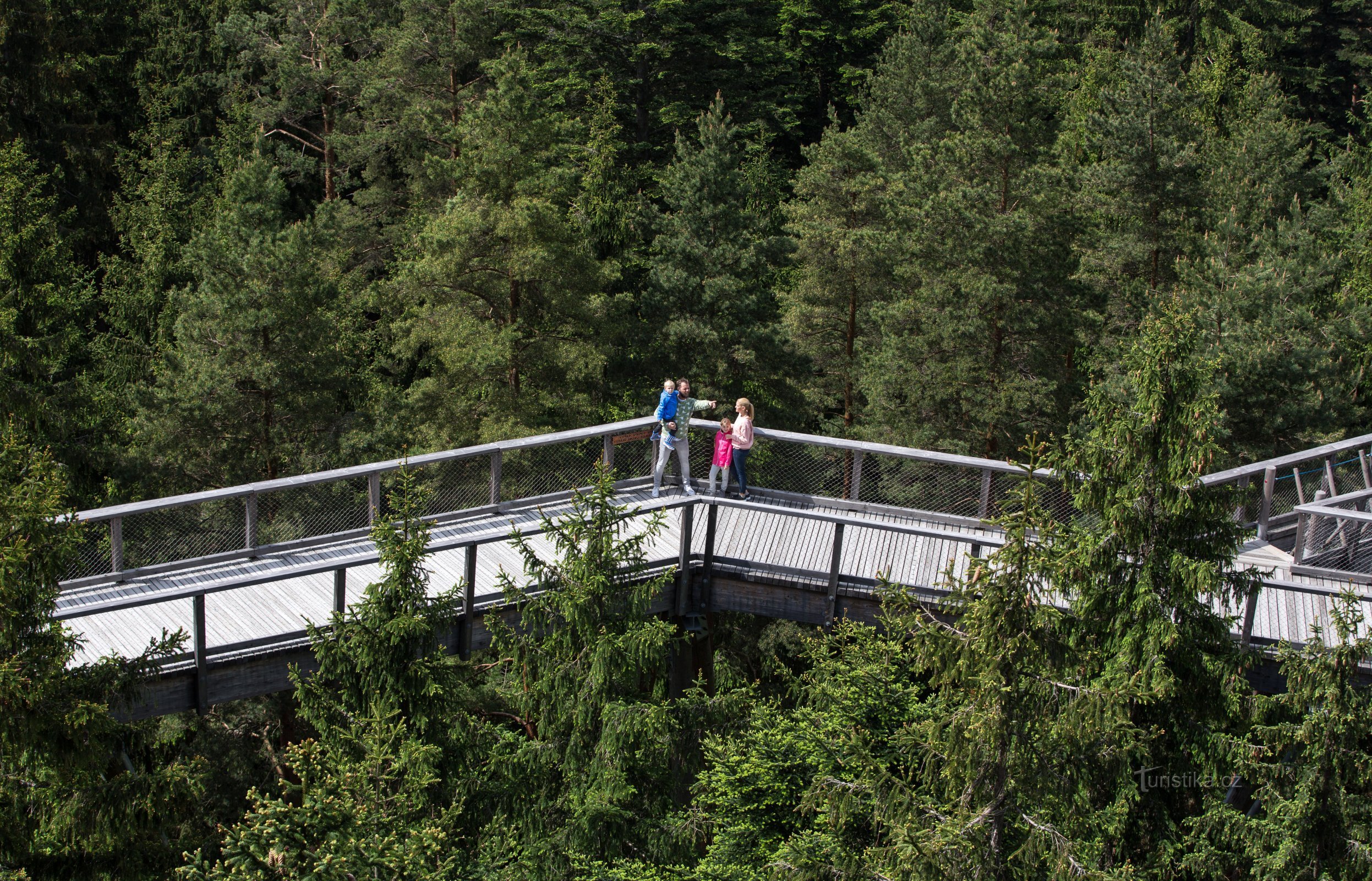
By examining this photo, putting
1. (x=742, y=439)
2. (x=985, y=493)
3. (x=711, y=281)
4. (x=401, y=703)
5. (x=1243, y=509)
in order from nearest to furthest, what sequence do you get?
1. (x=401, y=703)
2. (x=1243, y=509)
3. (x=985, y=493)
4. (x=742, y=439)
5. (x=711, y=281)

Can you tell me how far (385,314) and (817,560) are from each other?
67.8 ft

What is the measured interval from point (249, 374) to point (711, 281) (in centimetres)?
1076

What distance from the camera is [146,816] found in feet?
32.7

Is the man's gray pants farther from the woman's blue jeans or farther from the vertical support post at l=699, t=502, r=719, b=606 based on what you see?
the vertical support post at l=699, t=502, r=719, b=606

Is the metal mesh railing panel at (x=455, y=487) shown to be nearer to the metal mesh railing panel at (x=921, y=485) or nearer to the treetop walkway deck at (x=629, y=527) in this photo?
the treetop walkway deck at (x=629, y=527)

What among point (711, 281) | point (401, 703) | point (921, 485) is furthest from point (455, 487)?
point (711, 281)

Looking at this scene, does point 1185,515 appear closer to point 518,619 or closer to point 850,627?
point 850,627

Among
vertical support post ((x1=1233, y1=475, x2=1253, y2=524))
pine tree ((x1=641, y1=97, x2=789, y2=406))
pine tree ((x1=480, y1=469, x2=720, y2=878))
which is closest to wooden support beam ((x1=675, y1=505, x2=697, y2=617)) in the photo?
pine tree ((x1=480, y1=469, x2=720, y2=878))

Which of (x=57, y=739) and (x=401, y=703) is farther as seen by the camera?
(x=401, y=703)

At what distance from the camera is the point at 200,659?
38.4 feet

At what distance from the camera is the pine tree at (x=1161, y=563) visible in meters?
9.78

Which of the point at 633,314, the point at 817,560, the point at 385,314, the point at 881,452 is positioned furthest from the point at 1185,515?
the point at 385,314

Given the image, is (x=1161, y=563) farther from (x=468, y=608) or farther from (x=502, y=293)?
(x=502, y=293)

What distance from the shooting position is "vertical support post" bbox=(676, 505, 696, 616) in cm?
1354
